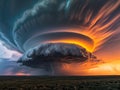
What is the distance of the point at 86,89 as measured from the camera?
50.9 meters

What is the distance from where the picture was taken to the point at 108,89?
50094mm

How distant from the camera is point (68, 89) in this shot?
171ft

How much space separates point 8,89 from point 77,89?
1126 centimetres

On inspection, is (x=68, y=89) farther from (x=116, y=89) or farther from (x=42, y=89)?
(x=116, y=89)

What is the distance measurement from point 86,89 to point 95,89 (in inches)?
55.8

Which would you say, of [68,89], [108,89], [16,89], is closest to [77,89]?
[68,89]

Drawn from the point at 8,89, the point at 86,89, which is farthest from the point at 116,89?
the point at 8,89

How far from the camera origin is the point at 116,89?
1948 inches

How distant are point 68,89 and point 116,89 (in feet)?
25.6

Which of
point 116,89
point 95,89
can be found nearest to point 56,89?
point 95,89

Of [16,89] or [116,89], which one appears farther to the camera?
[16,89]

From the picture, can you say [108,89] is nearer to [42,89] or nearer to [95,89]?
[95,89]

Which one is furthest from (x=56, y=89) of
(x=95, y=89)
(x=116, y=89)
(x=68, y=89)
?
(x=116, y=89)

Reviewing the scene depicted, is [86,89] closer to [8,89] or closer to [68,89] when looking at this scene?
[68,89]
